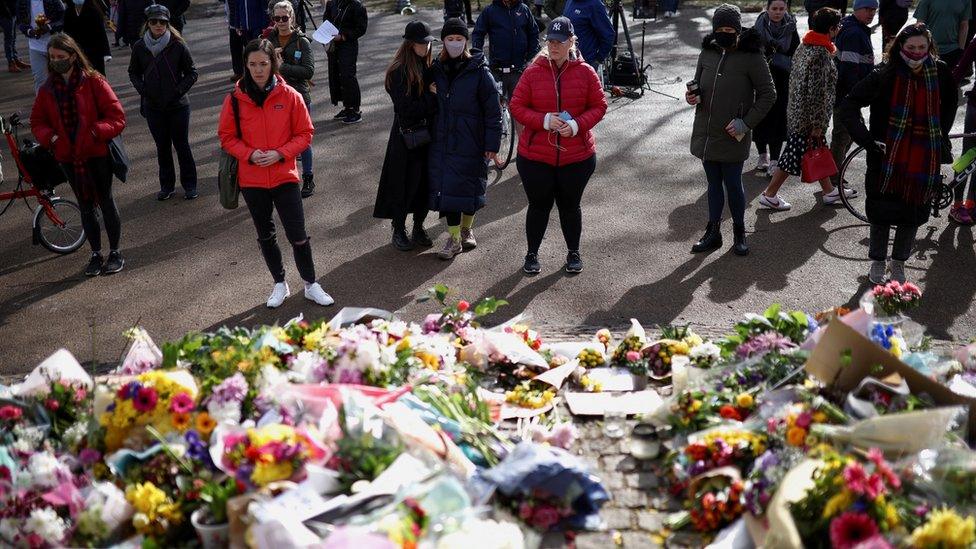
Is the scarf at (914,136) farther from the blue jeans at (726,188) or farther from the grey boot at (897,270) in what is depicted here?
the blue jeans at (726,188)

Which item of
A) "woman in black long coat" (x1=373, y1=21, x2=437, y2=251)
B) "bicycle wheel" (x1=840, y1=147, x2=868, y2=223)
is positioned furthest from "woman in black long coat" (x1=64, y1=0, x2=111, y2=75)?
"bicycle wheel" (x1=840, y1=147, x2=868, y2=223)

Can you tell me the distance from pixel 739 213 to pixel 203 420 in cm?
468

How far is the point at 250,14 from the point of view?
12625 millimetres

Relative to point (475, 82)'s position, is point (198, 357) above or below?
below

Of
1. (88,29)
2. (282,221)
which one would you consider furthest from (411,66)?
(88,29)

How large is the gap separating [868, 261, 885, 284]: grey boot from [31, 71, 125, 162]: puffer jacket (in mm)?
5579

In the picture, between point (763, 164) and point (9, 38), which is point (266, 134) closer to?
point (763, 164)

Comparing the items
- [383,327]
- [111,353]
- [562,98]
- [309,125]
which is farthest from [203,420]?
[562,98]

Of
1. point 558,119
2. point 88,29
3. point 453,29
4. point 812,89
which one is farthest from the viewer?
point 88,29

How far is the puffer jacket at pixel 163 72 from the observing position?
9094mm

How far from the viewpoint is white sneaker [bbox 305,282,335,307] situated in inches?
283

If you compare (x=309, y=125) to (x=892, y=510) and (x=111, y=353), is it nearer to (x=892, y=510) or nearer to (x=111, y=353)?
(x=111, y=353)

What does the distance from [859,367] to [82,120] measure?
5684 millimetres

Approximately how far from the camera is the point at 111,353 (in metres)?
6.64
